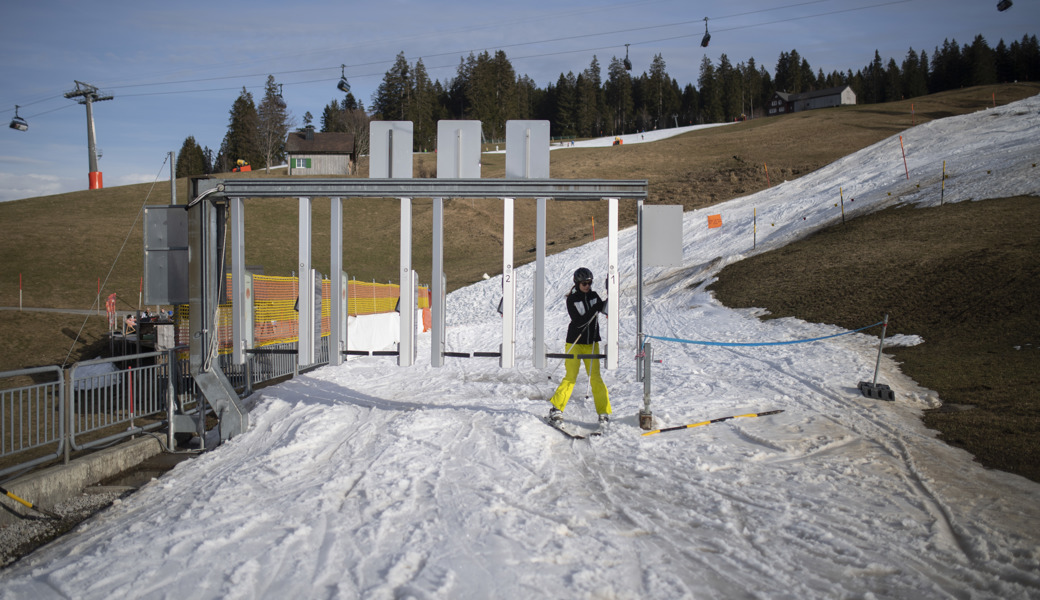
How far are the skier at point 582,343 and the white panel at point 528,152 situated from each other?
4.53 ft

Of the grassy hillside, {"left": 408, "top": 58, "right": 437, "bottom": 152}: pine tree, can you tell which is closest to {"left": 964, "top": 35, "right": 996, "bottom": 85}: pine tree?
the grassy hillside

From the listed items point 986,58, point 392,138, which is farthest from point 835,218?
point 986,58

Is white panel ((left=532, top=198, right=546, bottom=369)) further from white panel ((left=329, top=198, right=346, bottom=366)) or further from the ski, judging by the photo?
white panel ((left=329, top=198, right=346, bottom=366))

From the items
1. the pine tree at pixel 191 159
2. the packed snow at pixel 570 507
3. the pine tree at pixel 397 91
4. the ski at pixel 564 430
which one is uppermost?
the pine tree at pixel 397 91

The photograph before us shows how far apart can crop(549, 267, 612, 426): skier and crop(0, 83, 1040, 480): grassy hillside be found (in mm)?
10352

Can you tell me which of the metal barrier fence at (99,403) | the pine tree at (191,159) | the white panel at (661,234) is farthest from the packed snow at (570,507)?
the pine tree at (191,159)

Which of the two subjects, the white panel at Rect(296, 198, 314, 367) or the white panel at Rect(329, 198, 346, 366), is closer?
the white panel at Rect(329, 198, 346, 366)

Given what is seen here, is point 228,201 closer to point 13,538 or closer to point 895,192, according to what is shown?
point 13,538

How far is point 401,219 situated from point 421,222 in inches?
1672

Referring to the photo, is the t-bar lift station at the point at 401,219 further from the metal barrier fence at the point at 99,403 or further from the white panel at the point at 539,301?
the metal barrier fence at the point at 99,403

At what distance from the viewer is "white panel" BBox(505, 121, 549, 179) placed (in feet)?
25.7

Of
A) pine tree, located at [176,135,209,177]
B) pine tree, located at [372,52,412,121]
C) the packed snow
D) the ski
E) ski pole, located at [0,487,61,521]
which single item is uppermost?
pine tree, located at [372,52,412,121]

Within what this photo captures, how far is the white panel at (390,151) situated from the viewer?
25.6 feet

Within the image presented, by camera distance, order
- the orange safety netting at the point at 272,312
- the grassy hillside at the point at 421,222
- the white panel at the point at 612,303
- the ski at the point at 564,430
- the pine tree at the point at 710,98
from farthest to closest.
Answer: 1. the pine tree at the point at 710,98
2. the grassy hillside at the point at 421,222
3. the orange safety netting at the point at 272,312
4. the white panel at the point at 612,303
5. the ski at the point at 564,430
